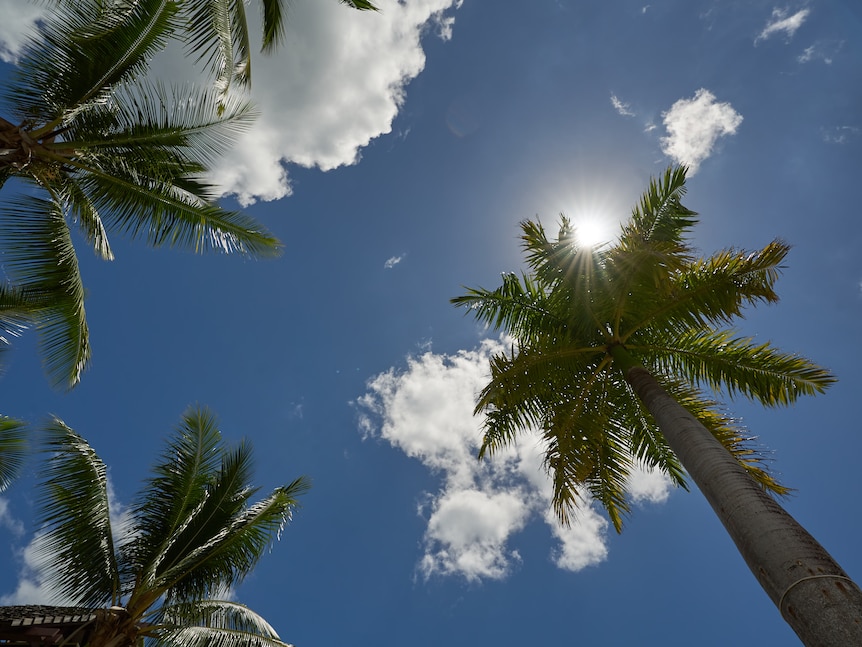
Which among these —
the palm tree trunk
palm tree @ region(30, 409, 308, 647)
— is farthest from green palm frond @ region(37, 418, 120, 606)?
the palm tree trunk

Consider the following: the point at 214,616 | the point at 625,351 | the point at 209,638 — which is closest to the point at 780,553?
the point at 625,351

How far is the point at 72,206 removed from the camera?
9117 mm

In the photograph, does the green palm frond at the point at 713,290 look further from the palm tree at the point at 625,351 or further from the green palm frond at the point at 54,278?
the green palm frond at the point at 54,278

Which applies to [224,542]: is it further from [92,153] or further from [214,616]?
[92,153]

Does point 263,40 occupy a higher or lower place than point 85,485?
higher

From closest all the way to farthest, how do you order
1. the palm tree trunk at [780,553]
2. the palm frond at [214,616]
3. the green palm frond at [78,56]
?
the palm tree trunk at [780,553]
the green palm frond at [78,56]
the palm frond at [214,616]

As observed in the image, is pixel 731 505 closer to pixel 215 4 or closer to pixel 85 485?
pixel 215 4

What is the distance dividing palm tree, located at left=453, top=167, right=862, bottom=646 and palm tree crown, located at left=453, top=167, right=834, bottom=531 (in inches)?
0.8

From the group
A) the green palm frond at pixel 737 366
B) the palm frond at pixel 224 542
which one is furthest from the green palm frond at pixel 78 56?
the green palm frond at pixel 737 366

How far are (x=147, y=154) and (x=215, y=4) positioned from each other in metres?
2.75

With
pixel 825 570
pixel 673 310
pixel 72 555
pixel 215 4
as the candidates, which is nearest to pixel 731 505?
pixel 825 570

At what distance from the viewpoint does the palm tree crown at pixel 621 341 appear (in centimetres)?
862

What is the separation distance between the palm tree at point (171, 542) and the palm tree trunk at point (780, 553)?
337 inches

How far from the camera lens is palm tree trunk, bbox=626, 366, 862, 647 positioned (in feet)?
13.4
